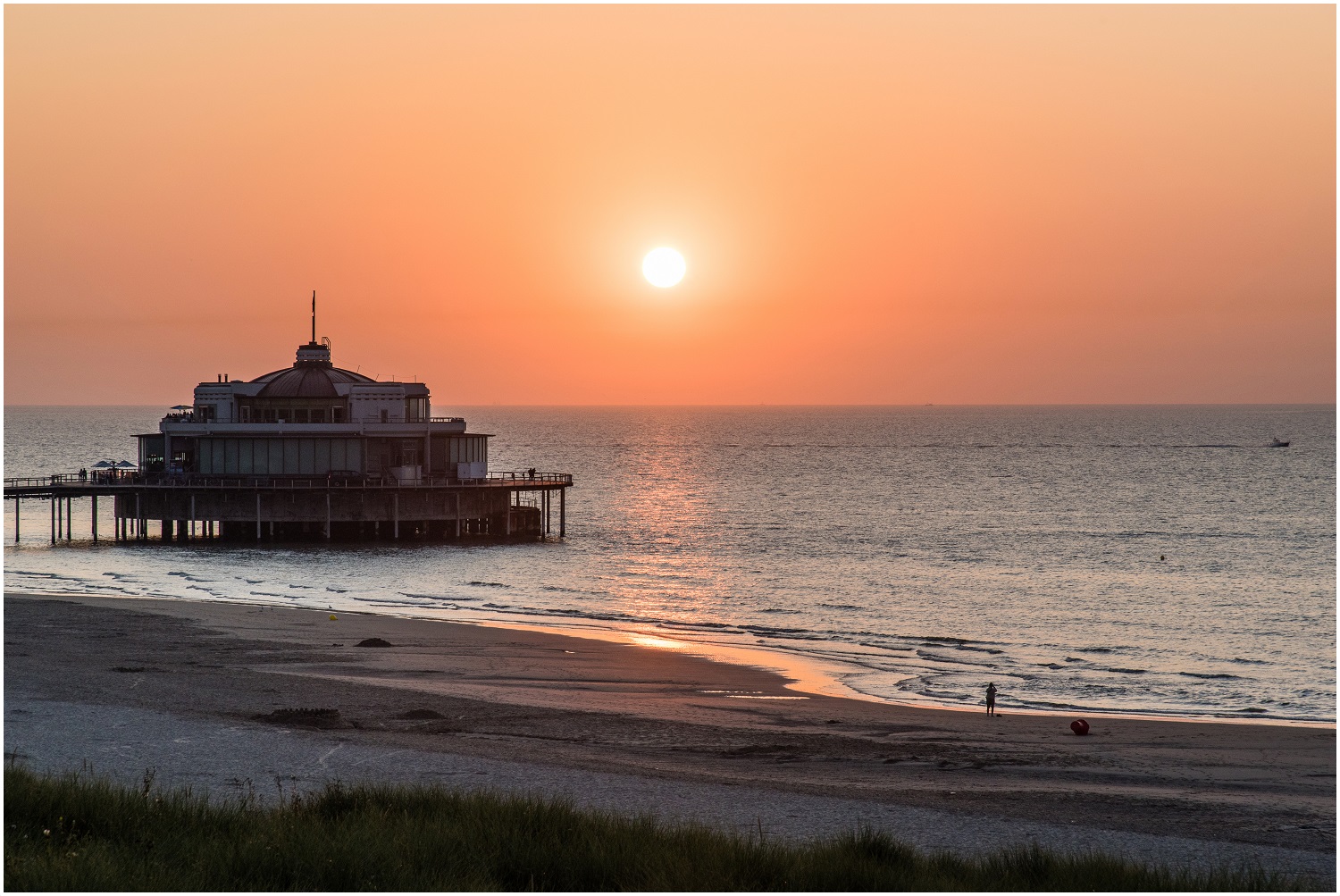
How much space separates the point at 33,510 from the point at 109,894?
97.5 meters

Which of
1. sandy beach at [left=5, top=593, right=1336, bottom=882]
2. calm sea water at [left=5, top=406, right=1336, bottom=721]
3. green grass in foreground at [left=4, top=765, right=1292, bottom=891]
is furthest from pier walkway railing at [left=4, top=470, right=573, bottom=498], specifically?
green grass in foreground at [left=4, top=765, right=1292, bottom=891]

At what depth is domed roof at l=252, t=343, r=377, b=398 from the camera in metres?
79.9

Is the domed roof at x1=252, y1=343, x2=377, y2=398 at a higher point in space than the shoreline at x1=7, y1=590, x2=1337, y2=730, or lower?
higher

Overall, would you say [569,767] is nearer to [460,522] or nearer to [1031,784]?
[1031,784]

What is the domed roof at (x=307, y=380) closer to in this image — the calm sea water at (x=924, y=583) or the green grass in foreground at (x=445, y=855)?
the calm sea water at (x=924, y=583)

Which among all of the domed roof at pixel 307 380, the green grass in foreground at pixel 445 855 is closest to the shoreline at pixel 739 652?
the green grass in foreground at pixel 445 855

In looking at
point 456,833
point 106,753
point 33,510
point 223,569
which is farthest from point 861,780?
point 33,510

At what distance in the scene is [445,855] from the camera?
15086 mm

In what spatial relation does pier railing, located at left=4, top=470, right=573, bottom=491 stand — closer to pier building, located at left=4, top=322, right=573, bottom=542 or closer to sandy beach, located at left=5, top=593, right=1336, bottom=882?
pier building, located at left=4, top=322, right=573, bottom=542

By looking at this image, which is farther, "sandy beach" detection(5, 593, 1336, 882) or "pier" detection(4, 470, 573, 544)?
"pier" detection(4, 470, 573, 544)

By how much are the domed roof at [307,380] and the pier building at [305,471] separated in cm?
9

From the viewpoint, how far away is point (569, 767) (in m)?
22.8

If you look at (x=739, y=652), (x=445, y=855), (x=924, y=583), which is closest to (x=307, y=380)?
(x=924, y=583)

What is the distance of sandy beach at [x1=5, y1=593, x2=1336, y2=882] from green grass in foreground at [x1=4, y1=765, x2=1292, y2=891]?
2.78m
